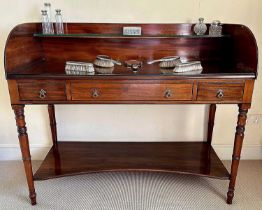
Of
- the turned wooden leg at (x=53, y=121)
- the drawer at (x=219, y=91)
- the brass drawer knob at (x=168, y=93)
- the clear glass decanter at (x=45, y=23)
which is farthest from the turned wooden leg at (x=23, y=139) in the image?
the drawer at (x=219, y=91)

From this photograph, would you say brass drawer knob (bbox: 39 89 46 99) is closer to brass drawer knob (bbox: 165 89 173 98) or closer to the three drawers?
the three drawers

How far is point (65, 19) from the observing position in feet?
5.42

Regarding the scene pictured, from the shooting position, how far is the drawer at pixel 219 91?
1291mm

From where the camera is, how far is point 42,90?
1291 millimetres

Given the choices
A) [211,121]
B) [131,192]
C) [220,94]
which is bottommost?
[131,192]

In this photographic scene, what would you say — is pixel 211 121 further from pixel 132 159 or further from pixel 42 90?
pixel 42 90

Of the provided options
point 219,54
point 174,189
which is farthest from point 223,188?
point 219,54

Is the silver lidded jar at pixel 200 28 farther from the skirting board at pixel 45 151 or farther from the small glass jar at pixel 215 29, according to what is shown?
the skirting board at pixel 45 151

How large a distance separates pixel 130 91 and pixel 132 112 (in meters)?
0.60

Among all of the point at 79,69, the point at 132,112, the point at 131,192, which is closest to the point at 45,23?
the point at 79,69

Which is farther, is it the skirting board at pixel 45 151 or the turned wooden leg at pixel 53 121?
the skirting board at pixel 45 151

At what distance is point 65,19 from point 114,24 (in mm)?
341

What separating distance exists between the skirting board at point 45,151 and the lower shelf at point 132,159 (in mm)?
192

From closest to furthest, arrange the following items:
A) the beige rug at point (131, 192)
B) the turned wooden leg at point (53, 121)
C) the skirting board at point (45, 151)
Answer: the beige rug at point (131, 192)
the turned wooden leg at point (53, 121)
the skirting board at point (45, 151)
